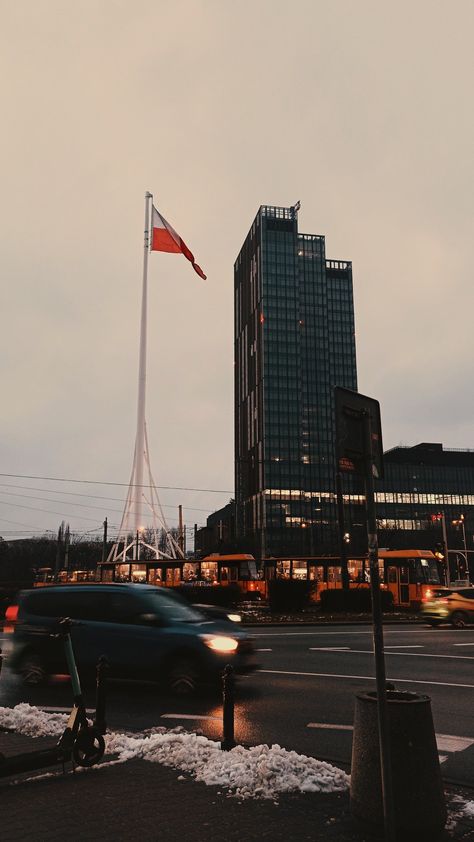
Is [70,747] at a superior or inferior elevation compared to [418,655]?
superior

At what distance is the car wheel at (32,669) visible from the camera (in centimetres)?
1117

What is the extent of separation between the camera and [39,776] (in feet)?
19.6

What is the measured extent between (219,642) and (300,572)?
26.4 metres

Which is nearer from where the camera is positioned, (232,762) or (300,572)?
(232,762)

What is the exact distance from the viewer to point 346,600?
3009 cm

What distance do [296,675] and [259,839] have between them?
26.7ft

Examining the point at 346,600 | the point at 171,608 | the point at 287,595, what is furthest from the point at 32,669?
the point at 346,600

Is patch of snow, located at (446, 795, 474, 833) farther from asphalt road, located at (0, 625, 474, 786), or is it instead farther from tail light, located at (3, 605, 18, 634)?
tail light, located at (3, 605, 18, 634)

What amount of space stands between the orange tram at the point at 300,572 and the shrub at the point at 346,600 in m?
1.16

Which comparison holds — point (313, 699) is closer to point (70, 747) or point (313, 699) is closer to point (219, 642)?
point (219, 642)

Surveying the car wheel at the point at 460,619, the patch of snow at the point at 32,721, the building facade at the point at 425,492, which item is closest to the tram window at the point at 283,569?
the car wheel at the point at 460,619

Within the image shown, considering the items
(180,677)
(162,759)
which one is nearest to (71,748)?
(162,759)

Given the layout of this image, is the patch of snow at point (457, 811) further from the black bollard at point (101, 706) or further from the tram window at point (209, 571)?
the tram window at point (209, 571)

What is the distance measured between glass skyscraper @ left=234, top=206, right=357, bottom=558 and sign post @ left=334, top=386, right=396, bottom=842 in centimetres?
12207
